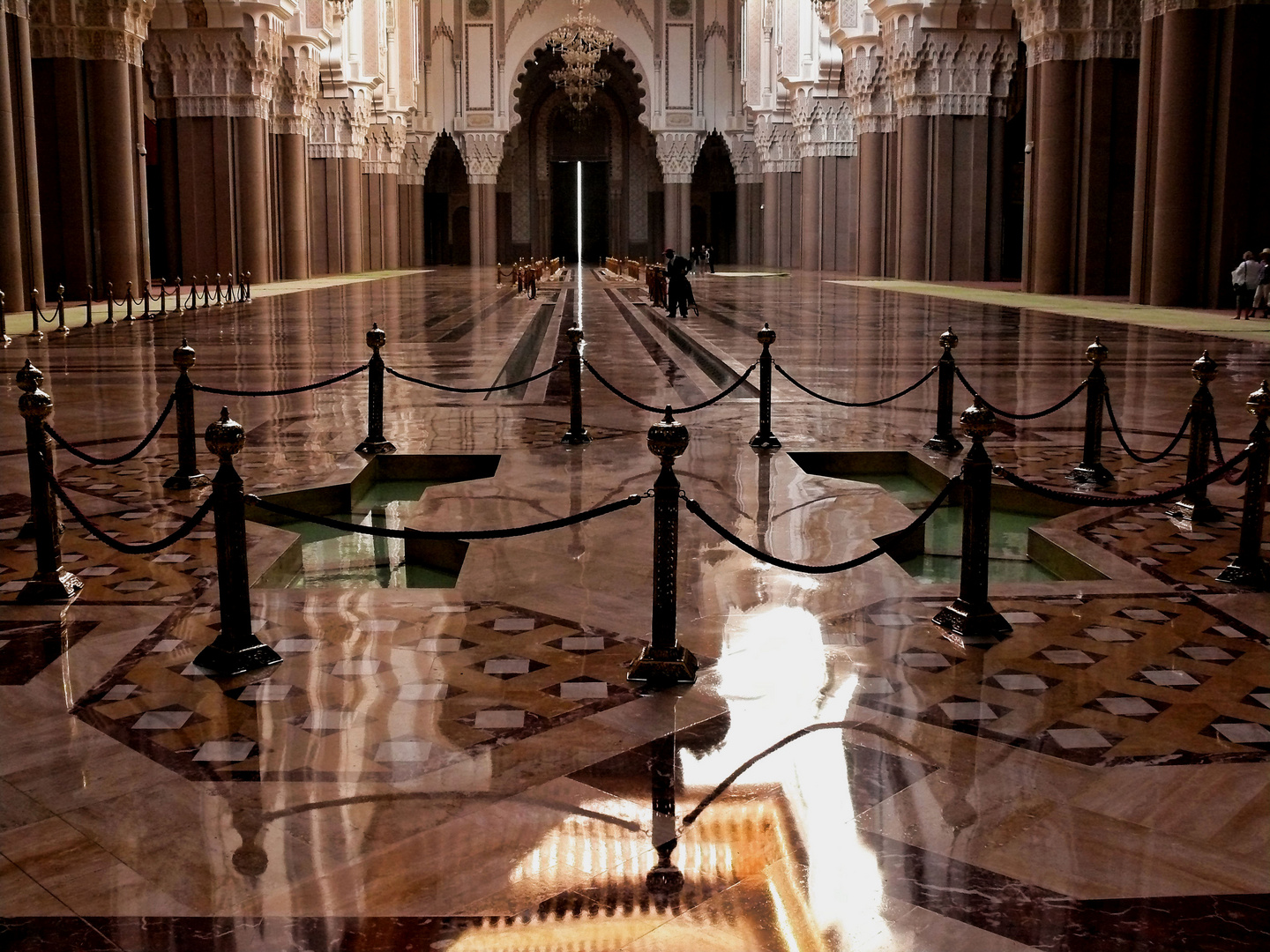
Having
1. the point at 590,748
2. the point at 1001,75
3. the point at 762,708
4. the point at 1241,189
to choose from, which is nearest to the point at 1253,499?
the point at 762,708

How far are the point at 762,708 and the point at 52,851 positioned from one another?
1901 millimetres

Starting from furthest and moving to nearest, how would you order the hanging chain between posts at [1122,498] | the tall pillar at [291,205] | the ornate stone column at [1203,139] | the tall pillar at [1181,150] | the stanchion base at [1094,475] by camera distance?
the tall pillar at [291,205], the tall pillar at [1181,150], the ornate stone column at [1203,139], the stanchion base at [1094,475], the hanging chain between posts at [1122,498]

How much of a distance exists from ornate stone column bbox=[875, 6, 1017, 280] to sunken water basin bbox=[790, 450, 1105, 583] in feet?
77.0

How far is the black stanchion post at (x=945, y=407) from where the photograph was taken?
8258 mm

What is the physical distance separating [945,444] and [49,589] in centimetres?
501

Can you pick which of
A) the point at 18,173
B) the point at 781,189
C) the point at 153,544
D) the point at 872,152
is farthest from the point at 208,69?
the point at 153,544

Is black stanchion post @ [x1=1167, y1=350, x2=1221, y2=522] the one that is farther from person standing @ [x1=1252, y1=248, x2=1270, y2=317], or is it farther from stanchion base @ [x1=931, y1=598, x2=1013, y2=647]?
person standing @ [x1=1252, y1=248, x2=1270, y2=317]

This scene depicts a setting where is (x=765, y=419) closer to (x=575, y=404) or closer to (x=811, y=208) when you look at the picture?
(x=575, y=404)

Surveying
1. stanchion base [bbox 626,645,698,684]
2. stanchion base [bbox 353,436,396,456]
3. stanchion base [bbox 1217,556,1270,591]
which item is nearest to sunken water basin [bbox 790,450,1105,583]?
stanchion base [bbox 1217,556,1270,591]

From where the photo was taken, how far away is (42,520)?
206 inches

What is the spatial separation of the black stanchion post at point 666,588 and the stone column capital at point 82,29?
22.3 meters

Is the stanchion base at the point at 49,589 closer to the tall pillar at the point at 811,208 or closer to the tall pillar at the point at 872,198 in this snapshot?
the tall pillar at the point at 872,198

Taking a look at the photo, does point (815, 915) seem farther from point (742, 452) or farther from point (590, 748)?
point (742, 452)

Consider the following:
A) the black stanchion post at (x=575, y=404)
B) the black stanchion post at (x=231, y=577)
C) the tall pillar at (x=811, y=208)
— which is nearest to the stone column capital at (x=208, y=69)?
the tall pillar at (x=811, y=208)
